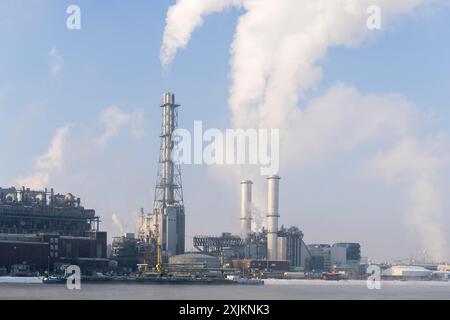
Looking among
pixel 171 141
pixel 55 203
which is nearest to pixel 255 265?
pixel 171 141

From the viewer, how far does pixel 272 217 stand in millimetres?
80312

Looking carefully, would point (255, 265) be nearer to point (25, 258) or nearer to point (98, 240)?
point (98, 240)

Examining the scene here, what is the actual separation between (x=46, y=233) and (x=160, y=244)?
12.7 metres

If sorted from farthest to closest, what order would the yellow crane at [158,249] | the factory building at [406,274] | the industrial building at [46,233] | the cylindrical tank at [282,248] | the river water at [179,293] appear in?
the factory building at [406,274] → the cylindrical tank at [282,248] → the yellow crane at [158,249] → the industrial building at [46,233] → the river water at [179,293]

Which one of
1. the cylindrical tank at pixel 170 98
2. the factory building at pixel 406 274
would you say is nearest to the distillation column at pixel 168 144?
the cylindrical tank at pixel 170 98

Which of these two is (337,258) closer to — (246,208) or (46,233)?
(246,208)

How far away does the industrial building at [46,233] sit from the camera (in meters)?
64.6

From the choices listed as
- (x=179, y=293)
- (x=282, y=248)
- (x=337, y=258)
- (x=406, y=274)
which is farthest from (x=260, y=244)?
(x=179, y=293)

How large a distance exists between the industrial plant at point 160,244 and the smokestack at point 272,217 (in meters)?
0.10

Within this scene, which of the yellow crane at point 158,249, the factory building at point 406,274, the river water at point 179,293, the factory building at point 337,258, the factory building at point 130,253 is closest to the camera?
the river water at point 179,293

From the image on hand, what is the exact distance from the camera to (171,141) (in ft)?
242

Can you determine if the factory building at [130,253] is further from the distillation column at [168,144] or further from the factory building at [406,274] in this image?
the factory building at [406,274]

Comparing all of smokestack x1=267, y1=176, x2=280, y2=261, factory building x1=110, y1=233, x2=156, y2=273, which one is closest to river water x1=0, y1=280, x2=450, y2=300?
factory building x1=110, y1=233, x2=156, y2=273
